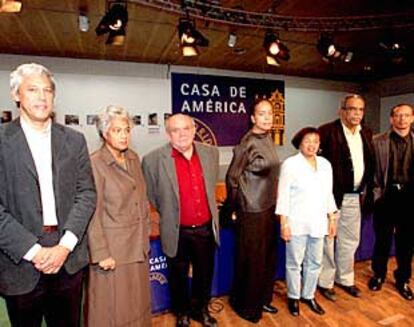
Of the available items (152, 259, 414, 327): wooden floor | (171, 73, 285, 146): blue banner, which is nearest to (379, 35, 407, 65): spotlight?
(152, 259, 414, 327): wooden floor

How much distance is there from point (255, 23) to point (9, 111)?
3826mm

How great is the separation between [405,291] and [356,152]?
1217mm

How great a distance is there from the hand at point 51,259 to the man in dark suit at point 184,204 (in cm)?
86

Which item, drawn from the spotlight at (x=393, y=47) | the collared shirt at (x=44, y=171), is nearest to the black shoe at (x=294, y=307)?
the collared shirt at (x=44, y=171)

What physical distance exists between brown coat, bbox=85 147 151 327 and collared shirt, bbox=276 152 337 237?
42.3 inches

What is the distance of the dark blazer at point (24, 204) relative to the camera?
143 centimetres

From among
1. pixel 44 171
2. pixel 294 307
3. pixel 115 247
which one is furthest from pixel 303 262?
pixel 44 171

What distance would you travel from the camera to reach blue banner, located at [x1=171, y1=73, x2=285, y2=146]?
21.2 feet

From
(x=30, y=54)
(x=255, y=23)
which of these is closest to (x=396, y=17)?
(x=255, y=23)

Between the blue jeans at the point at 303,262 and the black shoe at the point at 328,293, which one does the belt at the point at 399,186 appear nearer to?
the blue jeans at the point at 303,262

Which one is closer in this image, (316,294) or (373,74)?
(316,294)

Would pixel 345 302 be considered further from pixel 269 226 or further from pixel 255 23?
pixel 255 23

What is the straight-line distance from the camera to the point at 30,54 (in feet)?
17.8

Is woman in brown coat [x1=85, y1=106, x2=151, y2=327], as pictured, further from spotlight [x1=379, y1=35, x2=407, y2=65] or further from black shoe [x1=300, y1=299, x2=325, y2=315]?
spotlight [x1=379, y1=35, x2=407, y2=65]
